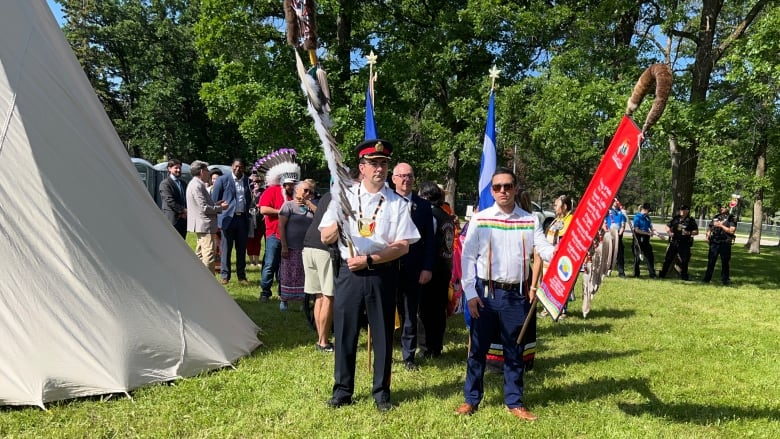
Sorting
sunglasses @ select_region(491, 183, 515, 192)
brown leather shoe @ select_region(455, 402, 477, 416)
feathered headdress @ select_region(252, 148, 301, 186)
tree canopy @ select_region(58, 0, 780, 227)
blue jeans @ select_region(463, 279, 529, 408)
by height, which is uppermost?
tree canopy @ select_region(58, 0, 780, 227)

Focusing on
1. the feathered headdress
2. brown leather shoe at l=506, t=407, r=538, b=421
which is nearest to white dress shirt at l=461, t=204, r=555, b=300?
brown leather shoe at l=506, t=407, r=538, b=421

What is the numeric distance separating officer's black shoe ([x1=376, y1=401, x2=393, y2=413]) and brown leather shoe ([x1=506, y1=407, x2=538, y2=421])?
0.96m

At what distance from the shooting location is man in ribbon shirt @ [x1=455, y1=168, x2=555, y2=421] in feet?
13.0

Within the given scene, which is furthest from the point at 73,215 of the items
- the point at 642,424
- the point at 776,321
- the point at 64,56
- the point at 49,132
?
the point at 776,321

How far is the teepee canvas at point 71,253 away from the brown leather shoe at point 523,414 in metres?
2.67

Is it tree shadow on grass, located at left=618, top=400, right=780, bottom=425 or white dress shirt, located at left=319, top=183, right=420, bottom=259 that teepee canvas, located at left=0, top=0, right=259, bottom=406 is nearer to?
white dress shirt, located at left=319, top=183, right=420, bottom=259

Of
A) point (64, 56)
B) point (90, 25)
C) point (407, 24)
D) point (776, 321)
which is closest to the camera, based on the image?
point (64, 56)

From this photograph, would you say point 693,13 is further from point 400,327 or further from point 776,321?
point 400,327

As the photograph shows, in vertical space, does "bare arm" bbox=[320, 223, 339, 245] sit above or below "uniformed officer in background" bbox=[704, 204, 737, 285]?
above

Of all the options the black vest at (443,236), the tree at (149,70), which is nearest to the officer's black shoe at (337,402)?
the black vest at (443,236)

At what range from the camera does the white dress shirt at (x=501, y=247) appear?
13.0ft

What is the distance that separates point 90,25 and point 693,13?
32826 millimetres

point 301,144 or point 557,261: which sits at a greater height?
point 301,144

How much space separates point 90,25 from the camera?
32.6 metres
